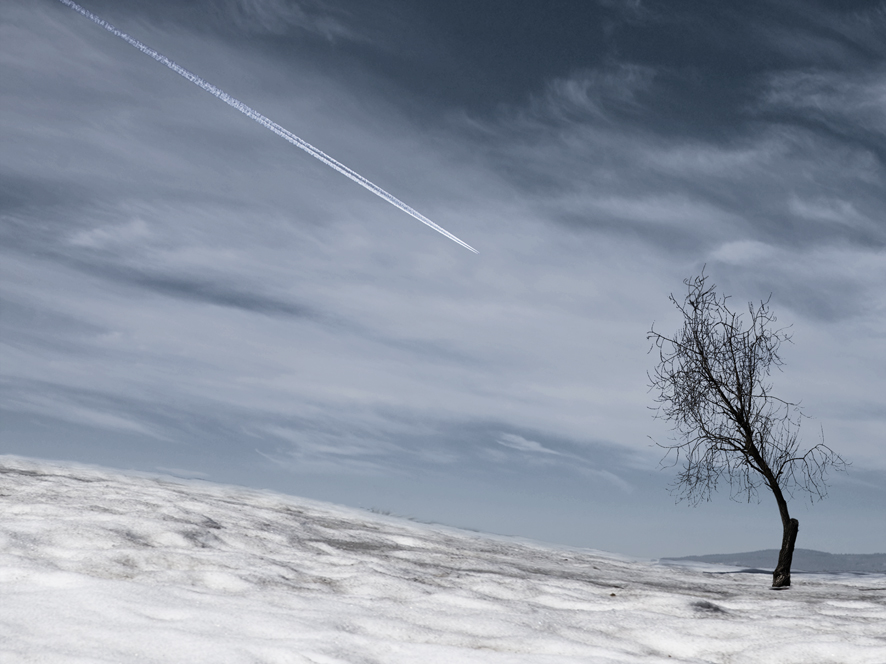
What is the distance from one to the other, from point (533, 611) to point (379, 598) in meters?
1.18

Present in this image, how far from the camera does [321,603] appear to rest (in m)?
5.06

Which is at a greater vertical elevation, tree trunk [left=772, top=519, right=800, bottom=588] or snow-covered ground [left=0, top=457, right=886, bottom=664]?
tree trunk [left=772, top=519, right=800, bottom=588]

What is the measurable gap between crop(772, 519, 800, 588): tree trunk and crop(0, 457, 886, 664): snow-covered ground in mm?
966

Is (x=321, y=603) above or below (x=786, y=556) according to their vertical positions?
below

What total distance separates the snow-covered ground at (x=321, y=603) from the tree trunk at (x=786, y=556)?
966 millimetres

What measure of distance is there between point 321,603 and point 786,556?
8472 mm

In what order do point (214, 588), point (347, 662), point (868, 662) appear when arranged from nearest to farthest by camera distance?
point (347, 662) → point (868, 662) → point (214, 588)

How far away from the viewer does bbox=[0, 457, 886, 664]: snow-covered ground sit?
12.8 ft

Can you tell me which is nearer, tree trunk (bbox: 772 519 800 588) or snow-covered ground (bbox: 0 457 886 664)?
snow-covered ground (bbox: 0 457 886 664)

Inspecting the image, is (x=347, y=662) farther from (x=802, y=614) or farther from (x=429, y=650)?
(x=802, y=614)

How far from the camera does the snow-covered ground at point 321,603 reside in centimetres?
389

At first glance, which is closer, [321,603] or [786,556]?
[321,603]

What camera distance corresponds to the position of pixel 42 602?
13.9ft

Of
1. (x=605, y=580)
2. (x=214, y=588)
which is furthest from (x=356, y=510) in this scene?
(x=214, y=588)
